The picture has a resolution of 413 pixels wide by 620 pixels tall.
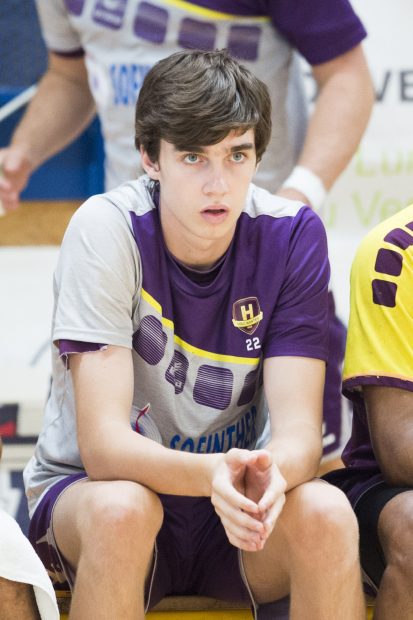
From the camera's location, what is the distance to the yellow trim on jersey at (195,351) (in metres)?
2.29

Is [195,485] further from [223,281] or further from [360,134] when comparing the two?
[360,134]

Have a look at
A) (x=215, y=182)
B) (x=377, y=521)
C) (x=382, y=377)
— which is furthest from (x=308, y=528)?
(x=215, y=182)

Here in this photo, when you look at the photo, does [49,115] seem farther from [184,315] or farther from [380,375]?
[380,375]

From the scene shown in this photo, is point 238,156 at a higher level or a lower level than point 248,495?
higher

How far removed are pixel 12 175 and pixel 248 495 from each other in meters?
1.44

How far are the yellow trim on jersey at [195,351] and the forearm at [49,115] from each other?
1.06 metres

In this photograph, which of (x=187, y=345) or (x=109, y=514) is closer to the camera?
(x=109, y=514)

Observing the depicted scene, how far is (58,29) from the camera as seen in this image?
3137 mm

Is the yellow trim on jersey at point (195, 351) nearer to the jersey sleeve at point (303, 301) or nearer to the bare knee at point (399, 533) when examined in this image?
the jersey sleeve at point (303, 301)

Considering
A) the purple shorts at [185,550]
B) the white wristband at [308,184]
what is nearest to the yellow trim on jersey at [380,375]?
the purple shorts at [185,550]

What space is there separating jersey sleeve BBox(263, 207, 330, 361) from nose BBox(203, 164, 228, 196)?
0.22 metres

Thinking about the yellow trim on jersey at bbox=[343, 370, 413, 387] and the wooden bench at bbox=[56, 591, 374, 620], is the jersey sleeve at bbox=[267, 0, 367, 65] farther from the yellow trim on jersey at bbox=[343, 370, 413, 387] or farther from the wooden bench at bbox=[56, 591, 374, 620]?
the wooden bench at bbox=[56, 591, 374, 620]

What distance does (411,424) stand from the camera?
226cm

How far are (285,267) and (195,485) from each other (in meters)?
0.48
